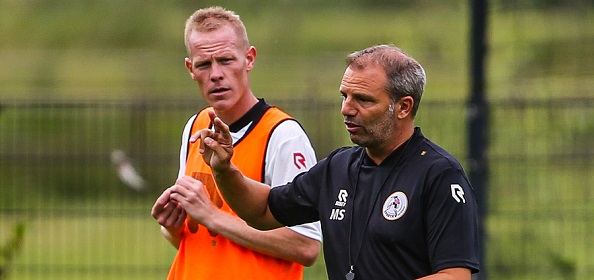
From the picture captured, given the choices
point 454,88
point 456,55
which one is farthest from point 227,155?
point 456,55

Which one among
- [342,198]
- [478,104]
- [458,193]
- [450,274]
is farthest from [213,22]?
[478,104]

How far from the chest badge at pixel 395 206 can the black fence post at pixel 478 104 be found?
15.3 ft

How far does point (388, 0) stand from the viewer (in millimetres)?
30406

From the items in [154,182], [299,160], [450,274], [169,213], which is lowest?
[154,182]

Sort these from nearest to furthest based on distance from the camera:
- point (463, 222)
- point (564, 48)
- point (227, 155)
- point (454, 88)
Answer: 1. point (463, 222)
2. point (227, 155)
3. point (564, 48)
4. point (454, 88)

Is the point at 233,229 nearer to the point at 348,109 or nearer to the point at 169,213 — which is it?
the point at 169,213

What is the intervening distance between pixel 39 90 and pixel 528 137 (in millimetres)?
17477

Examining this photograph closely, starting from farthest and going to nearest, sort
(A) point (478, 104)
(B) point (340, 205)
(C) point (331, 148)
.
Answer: (C) point (331, 148) → (A) point (478, 104) → (B) point (340, 205)

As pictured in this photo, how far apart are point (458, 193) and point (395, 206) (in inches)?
9.2

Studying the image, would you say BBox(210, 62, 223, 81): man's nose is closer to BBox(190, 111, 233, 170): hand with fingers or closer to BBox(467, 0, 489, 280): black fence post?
BBox(190, 111, 233, 170): hand with fingers

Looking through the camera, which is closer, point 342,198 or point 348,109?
point 348,109

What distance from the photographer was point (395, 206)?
4137 mm

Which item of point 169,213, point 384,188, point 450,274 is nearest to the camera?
point 450,274

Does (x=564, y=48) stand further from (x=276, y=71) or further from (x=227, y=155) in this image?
(x=276, y=71)
